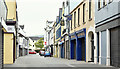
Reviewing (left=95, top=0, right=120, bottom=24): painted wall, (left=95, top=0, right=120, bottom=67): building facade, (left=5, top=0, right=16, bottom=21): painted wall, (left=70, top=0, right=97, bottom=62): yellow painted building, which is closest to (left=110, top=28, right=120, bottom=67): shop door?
(left=95, top=0, right=120, bottom=67): building facade

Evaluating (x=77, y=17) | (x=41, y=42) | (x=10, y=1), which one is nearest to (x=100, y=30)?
(x=77, y=17)

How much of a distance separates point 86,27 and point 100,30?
5784mm

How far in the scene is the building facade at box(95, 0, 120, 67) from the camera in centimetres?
1970

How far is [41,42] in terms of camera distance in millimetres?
147625

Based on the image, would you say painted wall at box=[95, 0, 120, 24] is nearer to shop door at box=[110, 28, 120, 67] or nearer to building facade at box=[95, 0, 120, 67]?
building facade at box=[95, 0, 120, 67]

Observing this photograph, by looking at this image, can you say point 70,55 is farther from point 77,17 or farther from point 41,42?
point 41,42

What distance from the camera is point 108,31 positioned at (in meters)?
21.8

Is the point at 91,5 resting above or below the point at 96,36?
above

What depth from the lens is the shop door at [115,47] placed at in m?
19.5

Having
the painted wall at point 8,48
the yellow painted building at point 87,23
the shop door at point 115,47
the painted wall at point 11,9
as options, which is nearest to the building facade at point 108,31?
the shop door at point 115,47

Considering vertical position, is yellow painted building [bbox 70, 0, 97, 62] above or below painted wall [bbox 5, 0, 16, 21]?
below

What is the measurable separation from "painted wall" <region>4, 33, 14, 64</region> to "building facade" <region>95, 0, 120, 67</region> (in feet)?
26.6

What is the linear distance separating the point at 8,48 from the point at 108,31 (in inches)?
387

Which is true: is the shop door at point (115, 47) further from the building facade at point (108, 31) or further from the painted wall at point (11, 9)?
the painted wall at point (11, 9)
